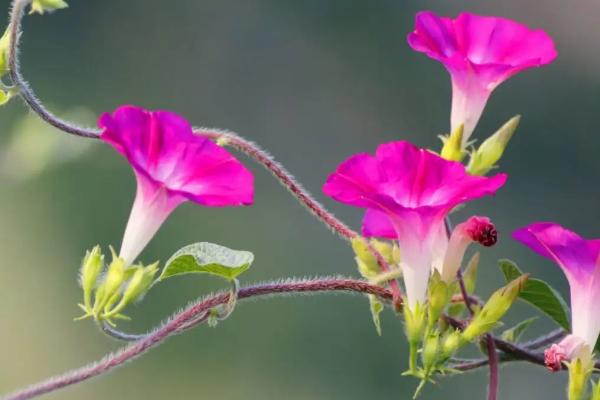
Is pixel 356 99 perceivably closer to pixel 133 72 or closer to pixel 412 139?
pixel 412 139

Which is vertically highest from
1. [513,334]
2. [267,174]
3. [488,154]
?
[488,154]

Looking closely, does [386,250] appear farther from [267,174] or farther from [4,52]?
[267,174]

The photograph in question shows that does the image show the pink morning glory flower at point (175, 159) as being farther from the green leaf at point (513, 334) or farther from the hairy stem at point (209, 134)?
the green leaf at point (513, 334)

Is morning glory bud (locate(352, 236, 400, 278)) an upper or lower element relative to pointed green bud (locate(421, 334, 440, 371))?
upper

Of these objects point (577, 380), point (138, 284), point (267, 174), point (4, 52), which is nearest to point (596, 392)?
point (577, 380)

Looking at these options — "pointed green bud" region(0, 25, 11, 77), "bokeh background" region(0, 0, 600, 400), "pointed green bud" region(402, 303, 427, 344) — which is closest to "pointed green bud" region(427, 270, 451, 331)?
"pointed green bud" region(402, 303, 427, 344)

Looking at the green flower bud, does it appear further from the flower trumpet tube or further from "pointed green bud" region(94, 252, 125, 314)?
"pointed green bud" region(94, 252, 125, 314)
